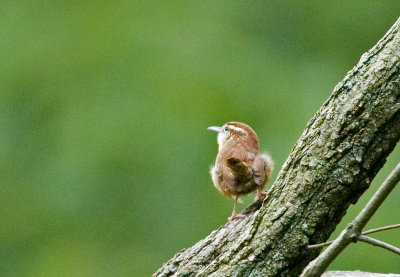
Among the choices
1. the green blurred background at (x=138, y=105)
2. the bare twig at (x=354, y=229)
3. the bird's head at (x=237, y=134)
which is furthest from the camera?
the green blurred background at (x=138, y=105)

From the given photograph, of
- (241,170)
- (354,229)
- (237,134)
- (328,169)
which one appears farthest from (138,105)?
(354,229)

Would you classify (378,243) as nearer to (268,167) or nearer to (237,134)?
(268,167)

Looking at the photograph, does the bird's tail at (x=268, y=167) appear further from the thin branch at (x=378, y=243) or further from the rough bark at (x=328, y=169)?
the thin branch at (x=378, y=243)

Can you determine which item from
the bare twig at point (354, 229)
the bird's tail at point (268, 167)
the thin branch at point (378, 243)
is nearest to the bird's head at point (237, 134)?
the bird's tail at point (268, 167)

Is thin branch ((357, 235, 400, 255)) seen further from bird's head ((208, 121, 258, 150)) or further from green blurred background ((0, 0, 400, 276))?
green blurred background ((0, 0, 400, 276))

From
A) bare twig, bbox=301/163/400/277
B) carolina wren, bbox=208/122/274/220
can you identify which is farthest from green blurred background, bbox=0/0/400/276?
bare twig, bbox=301/163/400/277

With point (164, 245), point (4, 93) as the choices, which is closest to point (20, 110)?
point (4, 93)
